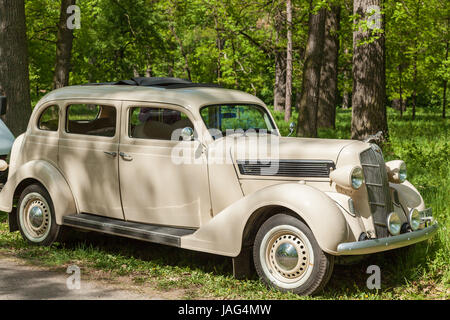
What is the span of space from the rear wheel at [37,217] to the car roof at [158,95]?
1159 mm

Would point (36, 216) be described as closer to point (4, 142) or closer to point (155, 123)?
point (155, 123)

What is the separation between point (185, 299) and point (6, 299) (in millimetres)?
1557

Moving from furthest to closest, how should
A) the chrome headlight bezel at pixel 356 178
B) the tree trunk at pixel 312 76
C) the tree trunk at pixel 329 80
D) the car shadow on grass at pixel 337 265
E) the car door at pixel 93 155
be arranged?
the tree trunk at pixel 329 80 < the tree trunk at pixel 312 76 < the car door at pixel 93 155 < the car shadow on grass at pixel 337 265 < the chrome headlight bezel at pixel 356 178

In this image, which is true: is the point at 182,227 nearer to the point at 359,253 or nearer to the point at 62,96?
the point at 359,253

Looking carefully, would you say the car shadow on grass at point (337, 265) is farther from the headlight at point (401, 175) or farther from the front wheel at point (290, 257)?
the headlight at point (401, 175)

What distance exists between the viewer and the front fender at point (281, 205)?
460 cm

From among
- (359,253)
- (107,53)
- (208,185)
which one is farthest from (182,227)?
(107,53)

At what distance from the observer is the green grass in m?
5.09

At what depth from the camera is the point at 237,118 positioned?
6297 millimetres

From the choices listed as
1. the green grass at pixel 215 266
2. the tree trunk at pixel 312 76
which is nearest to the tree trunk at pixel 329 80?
the tree trunk at pixel 312 76

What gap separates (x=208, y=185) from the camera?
555 centimetres

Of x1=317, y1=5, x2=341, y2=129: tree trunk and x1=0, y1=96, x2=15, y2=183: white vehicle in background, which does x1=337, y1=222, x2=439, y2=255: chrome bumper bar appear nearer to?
x1=0, y1=96, x2=15, y2=183: white vehicle in background

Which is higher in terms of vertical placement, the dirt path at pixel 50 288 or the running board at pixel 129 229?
the running board at pixel 129 229

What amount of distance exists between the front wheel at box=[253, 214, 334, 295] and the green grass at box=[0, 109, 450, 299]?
0.13 m
